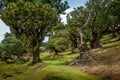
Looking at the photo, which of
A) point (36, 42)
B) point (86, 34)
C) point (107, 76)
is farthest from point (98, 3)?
point (107, 76)

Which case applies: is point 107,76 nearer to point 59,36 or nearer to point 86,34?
point 86,34

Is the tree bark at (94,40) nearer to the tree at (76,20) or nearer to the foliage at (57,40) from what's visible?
the tree at (76,20)

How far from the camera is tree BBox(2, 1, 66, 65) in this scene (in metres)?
44.6

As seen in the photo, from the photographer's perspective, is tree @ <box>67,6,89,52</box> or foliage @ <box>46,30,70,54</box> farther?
foliage @ <box>46,30,70,54</box>

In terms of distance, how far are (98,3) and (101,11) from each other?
2020 mm

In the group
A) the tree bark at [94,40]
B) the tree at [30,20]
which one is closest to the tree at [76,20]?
the tree bark at [94,40]

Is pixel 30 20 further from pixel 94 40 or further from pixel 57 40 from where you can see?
pixel 57 40

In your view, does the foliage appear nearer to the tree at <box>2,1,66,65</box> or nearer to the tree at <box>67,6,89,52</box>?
the tree at <box>67,6,89,52</box>

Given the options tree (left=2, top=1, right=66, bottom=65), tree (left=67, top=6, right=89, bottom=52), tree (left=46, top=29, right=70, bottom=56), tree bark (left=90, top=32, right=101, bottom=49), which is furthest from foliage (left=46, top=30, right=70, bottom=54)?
tree (left=2, top=1, right=66, bottom=65)

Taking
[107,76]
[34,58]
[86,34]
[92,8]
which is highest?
[92,8]

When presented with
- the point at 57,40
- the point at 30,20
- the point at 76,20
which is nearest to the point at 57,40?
the point at 57,40

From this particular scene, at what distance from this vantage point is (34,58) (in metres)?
47.0

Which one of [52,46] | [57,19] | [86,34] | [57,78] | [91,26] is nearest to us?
[57,78]

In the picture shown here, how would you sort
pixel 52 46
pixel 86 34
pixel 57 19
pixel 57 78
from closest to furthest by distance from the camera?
pixel 57 78 < pixel 57 19 < pixel 86 34 < pixel 52 46
